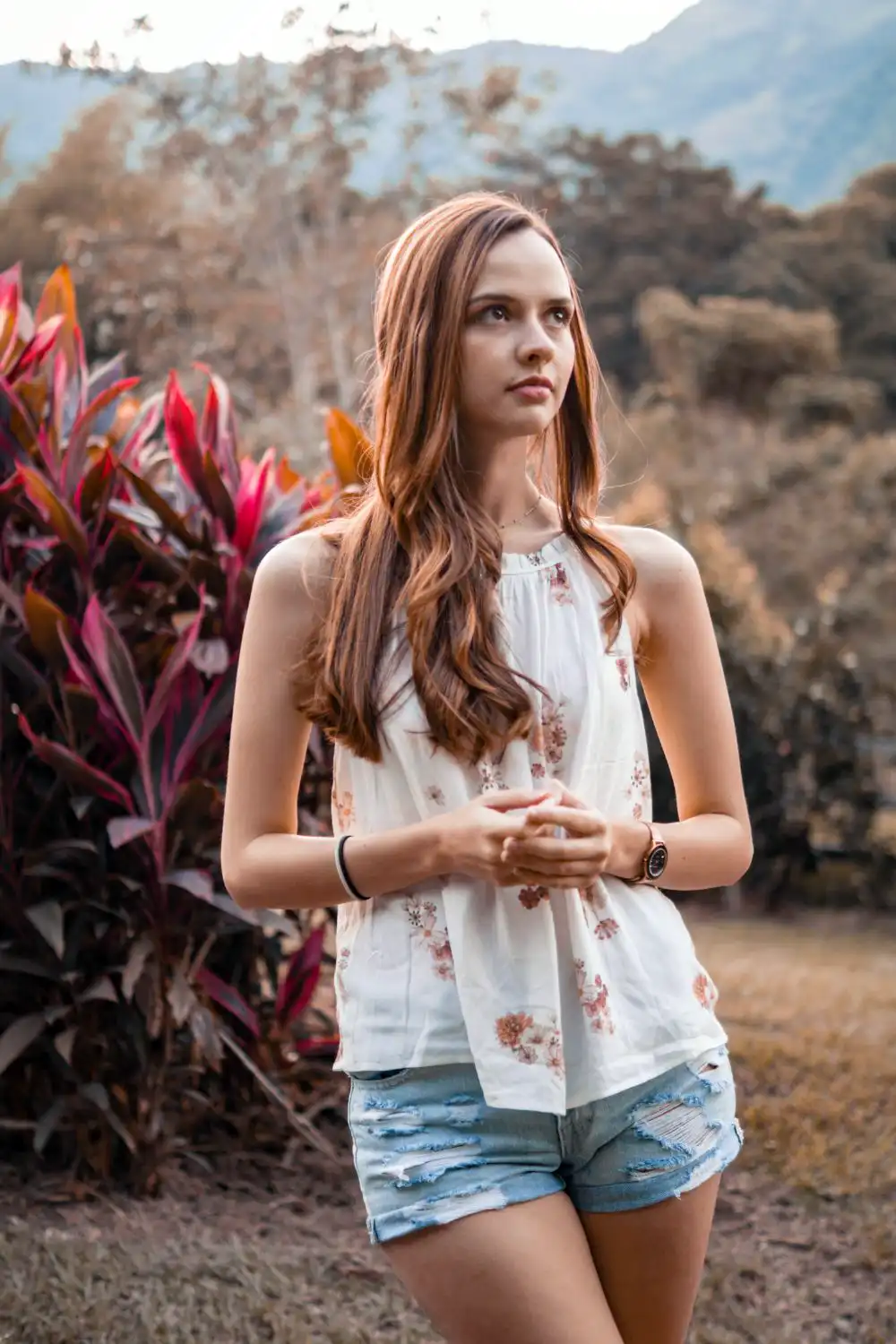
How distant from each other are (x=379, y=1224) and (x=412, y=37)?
19.9 m

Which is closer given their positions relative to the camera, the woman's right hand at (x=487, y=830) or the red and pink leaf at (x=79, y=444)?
the woman's right hand at (x=487, y=830)

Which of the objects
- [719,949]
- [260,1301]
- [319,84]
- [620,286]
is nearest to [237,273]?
[319,84]

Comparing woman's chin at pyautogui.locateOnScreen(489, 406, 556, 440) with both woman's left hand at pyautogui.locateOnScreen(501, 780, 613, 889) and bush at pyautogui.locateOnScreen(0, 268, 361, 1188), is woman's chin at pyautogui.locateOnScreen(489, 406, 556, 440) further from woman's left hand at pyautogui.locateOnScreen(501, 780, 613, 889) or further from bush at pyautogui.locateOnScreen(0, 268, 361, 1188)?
bush at pyautogui.locateOnScreen(0, 268, 361, 1188)

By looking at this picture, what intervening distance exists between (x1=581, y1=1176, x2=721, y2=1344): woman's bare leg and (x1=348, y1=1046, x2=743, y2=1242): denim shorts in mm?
18

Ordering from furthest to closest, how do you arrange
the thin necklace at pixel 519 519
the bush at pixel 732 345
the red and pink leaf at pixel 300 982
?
the bush at pixel 732 345 → the red and pink leaf at pixel 300 982 → the thin necklace at pixel 519 519

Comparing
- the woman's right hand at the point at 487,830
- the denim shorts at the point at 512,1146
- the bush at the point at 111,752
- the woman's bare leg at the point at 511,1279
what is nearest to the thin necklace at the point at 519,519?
the woman's right hand at the point at 487,830

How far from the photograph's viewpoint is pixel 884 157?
1166 inches

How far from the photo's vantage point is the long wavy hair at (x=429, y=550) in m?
1.63

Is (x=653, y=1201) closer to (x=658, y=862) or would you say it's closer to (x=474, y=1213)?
(x=474, y=1213)

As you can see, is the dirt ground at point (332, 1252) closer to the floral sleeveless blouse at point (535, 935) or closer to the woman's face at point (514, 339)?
the floral sleeveless blouse at point (535, 935)

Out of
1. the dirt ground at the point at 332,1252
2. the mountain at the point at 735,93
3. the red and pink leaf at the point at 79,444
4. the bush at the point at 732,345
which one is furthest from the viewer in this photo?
the mountain at the point at 735,93

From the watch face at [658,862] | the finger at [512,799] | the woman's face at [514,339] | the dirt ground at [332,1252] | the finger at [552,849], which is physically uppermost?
the woman's face at [514,339]

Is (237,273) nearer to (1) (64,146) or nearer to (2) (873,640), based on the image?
(1) (64,146)

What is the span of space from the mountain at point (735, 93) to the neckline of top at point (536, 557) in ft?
68.5
